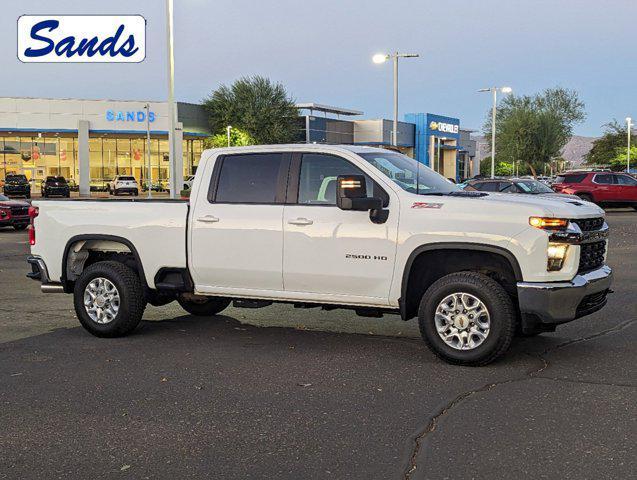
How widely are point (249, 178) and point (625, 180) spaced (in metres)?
30.8

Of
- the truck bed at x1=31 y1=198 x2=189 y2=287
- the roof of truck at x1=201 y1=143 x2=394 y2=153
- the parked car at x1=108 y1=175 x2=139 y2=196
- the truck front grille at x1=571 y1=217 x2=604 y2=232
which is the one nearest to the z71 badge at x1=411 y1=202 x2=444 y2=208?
the roof of truck at x1=201 y1=143 x2=394 y2=153

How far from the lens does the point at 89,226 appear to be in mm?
8312

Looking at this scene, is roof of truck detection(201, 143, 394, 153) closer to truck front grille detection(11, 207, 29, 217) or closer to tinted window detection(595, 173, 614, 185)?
truck front grille detection(11, 207, 29, 217)

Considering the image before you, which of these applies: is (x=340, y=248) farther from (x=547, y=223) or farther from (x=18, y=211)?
(x=18, y=211)

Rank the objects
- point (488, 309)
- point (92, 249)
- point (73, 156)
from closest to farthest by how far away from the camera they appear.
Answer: point (488, 309) < point (92, 249) < point (73, 156)

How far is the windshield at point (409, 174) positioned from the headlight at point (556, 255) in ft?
4.19

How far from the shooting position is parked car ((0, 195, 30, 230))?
78.4 feet

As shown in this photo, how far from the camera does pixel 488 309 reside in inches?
258

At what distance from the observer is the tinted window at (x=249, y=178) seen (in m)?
7.64

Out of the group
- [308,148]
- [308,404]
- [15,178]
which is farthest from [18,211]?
[15,178]

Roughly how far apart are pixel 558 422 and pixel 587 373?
4.85 feet

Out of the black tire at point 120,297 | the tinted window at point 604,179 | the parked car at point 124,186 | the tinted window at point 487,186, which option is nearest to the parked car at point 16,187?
the parked car at point 124,186

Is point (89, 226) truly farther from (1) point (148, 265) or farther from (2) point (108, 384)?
(2) point (108, 384)

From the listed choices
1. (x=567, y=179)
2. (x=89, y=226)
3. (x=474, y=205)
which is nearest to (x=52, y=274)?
(x=89, y=226)
